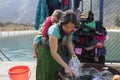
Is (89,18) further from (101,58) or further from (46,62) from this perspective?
(46,62)

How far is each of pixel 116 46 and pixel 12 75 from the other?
245 cm

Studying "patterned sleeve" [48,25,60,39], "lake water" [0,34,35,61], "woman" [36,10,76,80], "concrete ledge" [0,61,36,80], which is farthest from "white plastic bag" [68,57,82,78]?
"lake water" [0,34,35,61]

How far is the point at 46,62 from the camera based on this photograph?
9.80 ft

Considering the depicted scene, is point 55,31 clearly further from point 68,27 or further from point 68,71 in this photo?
point 68,71

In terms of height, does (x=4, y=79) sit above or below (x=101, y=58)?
below

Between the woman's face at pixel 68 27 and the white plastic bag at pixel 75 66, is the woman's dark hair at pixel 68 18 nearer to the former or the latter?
the woman's face at pixel 68 27

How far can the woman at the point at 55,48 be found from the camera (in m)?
2.68

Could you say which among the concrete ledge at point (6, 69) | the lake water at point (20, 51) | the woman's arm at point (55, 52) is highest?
the woman's arm at point (55, 52)

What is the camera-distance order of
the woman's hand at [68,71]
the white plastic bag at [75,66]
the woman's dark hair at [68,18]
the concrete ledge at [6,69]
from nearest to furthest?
the woman's dark hair at [68,18] < the woman's hand at [68,71] < the white plastic bag at [75,66] < the concrete ledge at [6,69]

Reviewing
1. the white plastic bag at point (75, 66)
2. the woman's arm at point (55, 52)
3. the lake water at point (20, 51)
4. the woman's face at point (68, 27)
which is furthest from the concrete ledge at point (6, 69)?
the woman's face at point (68, 27)

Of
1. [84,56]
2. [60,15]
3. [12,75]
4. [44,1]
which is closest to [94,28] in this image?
[84,56]

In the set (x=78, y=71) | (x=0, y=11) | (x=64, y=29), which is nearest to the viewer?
(x=64, y=29)

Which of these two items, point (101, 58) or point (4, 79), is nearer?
point (101, 58)

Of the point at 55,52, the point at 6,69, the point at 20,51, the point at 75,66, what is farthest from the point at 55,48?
the point at 20,51
